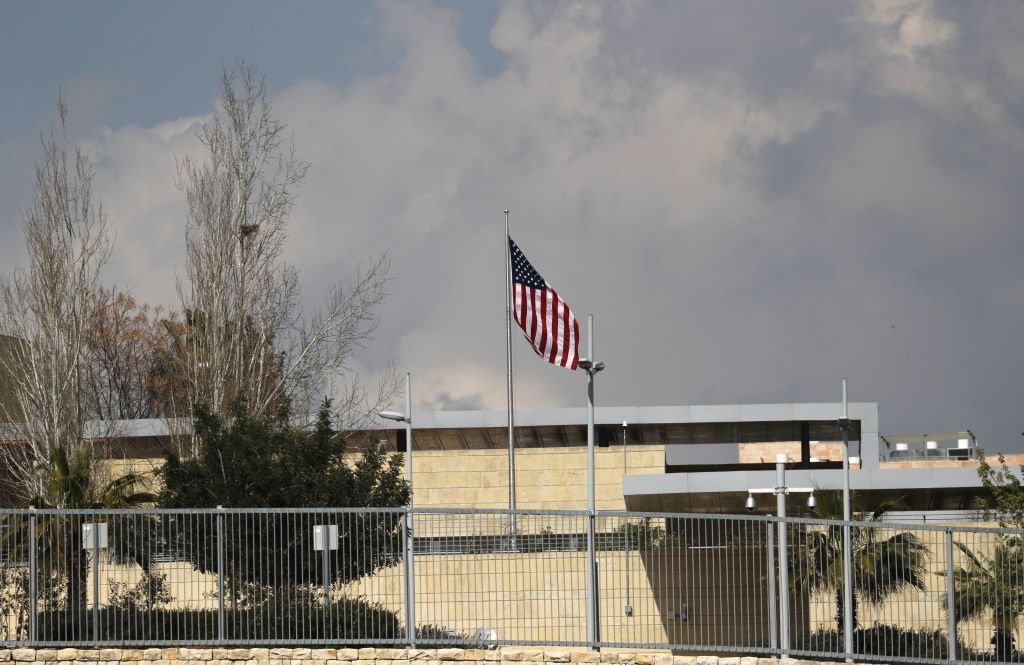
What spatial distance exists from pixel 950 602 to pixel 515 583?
5.69 metres

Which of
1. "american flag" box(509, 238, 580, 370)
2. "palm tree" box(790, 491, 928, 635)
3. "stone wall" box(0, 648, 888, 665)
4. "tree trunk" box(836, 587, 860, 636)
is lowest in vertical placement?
"stone wall" box(0, 648, 888, 665)

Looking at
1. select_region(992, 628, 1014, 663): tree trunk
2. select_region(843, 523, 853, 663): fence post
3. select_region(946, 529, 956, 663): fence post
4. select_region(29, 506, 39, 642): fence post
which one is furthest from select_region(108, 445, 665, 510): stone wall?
select_region(946, 529, 956, 663): fence post

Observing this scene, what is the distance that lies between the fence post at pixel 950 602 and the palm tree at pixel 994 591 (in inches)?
11.8

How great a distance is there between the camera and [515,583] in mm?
18562

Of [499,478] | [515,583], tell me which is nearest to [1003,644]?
[515,583]

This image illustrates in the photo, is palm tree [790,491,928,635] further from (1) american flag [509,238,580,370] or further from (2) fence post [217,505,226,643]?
(1) american flag [509,238,580,370]

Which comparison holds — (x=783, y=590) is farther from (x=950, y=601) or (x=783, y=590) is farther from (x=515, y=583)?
(x=515, y=583)

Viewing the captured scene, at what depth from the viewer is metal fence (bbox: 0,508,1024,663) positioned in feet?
59.5

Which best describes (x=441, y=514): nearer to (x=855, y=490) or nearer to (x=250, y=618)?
(x=250, y=618)

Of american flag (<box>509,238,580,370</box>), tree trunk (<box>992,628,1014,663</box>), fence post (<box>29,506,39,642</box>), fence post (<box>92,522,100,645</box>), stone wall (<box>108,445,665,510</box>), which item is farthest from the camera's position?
stone wall (<box>108,445,665,510</box>)

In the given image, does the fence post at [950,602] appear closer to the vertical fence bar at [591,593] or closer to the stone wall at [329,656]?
the stone wall at [329,656]

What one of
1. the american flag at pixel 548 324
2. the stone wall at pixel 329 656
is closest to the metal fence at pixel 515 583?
the stone wall at pixel 329 656

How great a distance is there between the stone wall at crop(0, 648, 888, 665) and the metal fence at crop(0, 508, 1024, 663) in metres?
0.16

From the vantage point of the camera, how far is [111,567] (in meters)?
19.1
